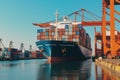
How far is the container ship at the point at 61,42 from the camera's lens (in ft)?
218

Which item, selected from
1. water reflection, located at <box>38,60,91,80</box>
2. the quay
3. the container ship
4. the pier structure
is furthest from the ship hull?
the quay

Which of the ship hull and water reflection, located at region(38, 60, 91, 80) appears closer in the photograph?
water reflection, located at region(38, 60, 91, 80)

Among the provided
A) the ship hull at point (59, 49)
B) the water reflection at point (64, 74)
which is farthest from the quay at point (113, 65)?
the ship hull at point (59, 49)

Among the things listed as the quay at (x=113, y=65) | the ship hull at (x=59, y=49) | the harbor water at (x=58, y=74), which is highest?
the ship hull at (x=59, y=49)

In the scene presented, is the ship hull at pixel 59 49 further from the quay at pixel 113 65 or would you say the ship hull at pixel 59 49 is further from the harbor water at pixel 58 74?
the quay at pixel 113 65

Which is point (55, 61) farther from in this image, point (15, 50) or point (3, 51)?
point (15, 50)

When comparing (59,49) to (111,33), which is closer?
(111,33)

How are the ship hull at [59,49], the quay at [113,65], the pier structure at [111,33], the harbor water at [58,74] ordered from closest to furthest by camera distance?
1. the harbor water at [58,74]
2. the quay at [113,65]
3. the pier structure at [111,33]
4. the ship hull at [59,49]

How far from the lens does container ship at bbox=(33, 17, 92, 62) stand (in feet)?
218

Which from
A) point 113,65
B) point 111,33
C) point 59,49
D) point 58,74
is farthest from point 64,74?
point 59,49

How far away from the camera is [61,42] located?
221 feet

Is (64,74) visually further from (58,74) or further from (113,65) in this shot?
(113,65)

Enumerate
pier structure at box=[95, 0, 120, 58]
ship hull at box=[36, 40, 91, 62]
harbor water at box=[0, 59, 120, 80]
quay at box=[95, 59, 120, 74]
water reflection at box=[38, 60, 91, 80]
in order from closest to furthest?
water reflection at box=[38, 60, 91, 80] < harbor water at box=[0, 59, 120, 80] < quay at box=[95, 59, 120, 74] < pier structure at box=[95, 0, 120, 58] < ship hull at box=[36, 40, 91, 62]

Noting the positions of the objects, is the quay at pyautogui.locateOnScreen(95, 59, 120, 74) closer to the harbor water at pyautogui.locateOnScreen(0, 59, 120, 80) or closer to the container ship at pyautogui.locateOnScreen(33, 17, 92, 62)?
the harbor water at pyautogui.locateOnScreen(0, 59, 120, 80)
